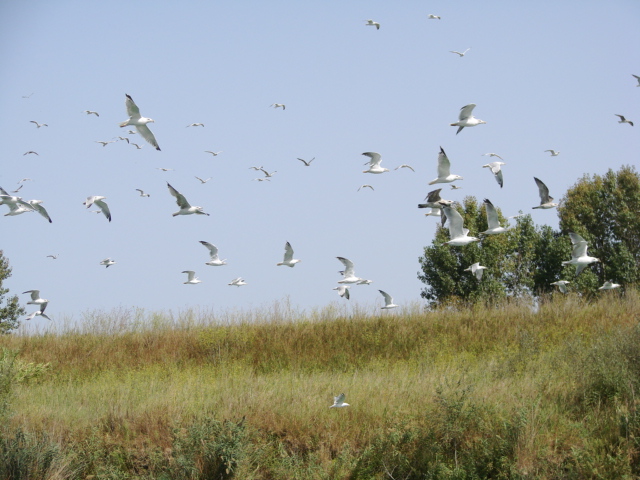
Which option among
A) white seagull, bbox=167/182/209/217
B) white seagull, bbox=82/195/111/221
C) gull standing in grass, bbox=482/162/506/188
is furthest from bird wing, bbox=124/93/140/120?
gull standing in grass, bbox=482/162/506/188

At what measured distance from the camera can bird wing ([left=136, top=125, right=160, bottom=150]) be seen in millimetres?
17734

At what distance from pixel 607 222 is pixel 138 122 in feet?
107

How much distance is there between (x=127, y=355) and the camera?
20.0m

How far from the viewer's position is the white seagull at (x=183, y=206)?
1947cm

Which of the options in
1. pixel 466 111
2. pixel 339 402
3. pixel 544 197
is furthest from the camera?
pixel 544 197

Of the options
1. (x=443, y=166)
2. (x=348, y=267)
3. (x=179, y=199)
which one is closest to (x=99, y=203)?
(x=179, y=199)

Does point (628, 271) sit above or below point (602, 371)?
above

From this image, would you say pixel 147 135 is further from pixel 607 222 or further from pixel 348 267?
pixel 607 222

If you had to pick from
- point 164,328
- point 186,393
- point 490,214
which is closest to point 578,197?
point 490,214

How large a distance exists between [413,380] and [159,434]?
5.28 metres

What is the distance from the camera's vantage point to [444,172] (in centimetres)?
1845

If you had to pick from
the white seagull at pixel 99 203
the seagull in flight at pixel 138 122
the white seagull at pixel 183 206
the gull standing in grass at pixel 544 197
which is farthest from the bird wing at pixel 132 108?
the gull standing in grass at pixel 544 197

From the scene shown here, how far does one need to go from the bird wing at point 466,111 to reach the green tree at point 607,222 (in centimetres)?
2365

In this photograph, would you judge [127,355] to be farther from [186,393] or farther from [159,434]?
[159,434]
